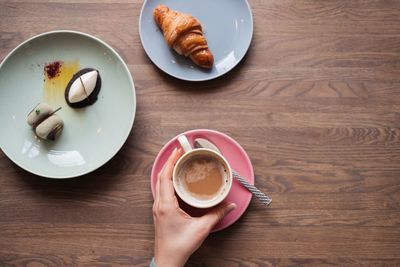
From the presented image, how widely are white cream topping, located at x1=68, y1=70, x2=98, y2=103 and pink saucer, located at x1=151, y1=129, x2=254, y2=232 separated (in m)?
0.26

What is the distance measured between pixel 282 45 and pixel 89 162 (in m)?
0.64

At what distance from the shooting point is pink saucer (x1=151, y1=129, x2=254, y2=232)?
114 centimetres

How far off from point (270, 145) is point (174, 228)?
37 centimetres

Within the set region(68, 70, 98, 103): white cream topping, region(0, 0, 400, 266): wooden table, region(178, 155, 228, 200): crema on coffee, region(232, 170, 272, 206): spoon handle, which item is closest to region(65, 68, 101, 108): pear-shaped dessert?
region(68, 70, 98, 103): white cream topping

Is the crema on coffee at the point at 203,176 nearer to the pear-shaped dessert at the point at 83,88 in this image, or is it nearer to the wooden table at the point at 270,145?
the wooden table at the point at 270,145

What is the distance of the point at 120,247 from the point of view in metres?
1.20

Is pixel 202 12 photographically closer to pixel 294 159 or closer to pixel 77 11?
pixel 77 11

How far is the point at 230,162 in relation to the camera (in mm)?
1171

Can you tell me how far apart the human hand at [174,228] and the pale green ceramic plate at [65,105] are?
214 millimetres

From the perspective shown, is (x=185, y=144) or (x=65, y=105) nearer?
(x=185, y=144)

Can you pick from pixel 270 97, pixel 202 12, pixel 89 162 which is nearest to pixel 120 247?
pixel 89 162

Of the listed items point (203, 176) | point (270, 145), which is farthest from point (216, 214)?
point (270, 145)

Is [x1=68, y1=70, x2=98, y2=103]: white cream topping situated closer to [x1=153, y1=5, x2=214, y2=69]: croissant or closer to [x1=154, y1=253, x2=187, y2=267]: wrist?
[x1=153, y1=5, x2=214, y2=69]: croissant

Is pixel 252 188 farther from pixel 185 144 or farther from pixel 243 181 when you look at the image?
pixel 185 144
